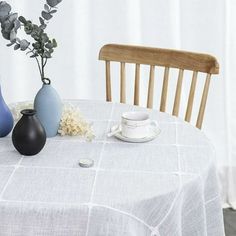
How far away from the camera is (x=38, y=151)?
1.51 metres

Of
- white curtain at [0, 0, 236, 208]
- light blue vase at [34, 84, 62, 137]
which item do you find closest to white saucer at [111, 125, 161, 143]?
light blue vase at [34, 84, 62, 137]

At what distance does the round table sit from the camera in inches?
48.8

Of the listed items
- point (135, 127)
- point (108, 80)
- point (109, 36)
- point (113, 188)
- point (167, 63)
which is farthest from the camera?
point (109, 36)

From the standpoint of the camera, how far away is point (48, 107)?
163 cm

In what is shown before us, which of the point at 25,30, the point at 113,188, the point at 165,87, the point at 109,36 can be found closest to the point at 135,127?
the point at 113,188

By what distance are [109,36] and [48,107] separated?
1118mm

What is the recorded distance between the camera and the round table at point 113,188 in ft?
4.06

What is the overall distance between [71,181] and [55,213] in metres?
0.14

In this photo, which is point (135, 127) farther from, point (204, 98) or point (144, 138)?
point (204, 98)

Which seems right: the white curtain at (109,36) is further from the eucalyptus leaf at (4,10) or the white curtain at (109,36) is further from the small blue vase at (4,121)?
the eucalyptus leaf at (4,10)

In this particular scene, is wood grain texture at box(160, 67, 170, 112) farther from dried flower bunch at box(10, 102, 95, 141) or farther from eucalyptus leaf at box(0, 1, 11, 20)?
eucalyptus leaf at box(0, 1, 11, 20)

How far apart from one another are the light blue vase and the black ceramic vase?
5.6 inches

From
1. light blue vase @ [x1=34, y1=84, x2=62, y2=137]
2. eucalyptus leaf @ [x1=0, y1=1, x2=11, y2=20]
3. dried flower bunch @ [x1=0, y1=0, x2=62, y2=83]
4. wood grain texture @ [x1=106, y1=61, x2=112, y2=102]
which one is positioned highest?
eucalyptus leaf @ [x1=0, y1=1, x2=11, y2=20]

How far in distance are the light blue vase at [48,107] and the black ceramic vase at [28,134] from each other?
0.47 feet
